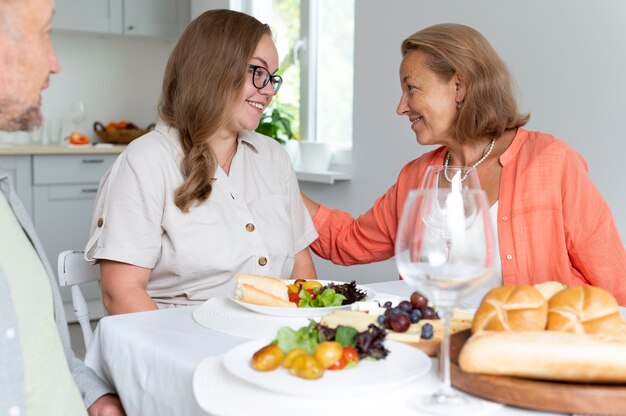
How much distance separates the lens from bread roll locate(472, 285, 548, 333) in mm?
1018

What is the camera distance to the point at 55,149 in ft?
14.9

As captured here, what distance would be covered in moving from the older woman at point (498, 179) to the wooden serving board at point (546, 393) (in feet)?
→ 3.32

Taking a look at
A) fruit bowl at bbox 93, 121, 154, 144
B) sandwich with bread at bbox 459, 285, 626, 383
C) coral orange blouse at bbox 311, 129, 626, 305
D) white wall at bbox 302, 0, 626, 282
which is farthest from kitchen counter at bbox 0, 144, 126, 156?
sandwich with bread at bbox 459, 285, 626, 383

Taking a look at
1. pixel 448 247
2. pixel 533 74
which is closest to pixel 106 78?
pixel 533 74

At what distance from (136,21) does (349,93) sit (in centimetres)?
173

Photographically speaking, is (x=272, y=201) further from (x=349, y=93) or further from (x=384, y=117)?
(x=349, y=93)

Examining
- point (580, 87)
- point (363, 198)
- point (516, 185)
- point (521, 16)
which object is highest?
point (521, 16)

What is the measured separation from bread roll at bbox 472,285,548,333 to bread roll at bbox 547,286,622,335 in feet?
0.06

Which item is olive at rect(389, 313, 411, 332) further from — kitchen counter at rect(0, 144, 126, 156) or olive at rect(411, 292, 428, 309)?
kitchen counter at rect(0, 144, 126, 156)

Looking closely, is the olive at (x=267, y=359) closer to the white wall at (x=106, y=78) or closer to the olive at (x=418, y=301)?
the olive at (x=418, y=301)

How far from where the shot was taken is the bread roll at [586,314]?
100cm

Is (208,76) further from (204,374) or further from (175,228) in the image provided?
(204,374)

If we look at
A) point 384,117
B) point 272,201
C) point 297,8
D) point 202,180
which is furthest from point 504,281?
point 297,8

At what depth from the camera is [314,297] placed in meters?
1.46
